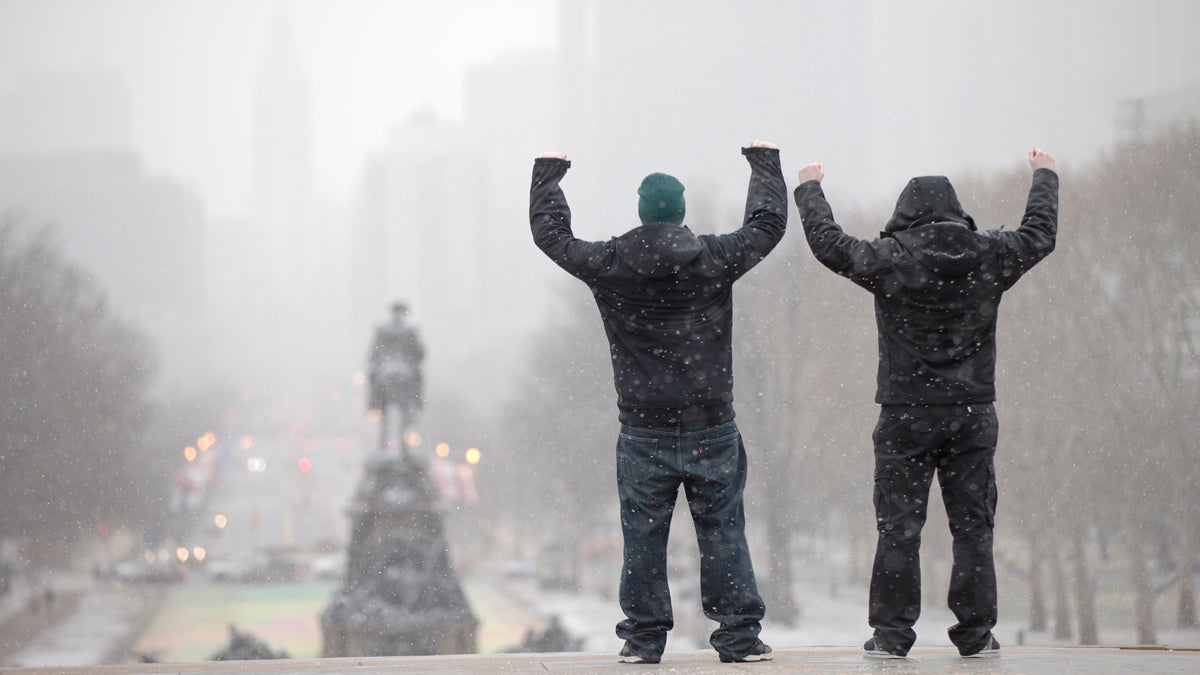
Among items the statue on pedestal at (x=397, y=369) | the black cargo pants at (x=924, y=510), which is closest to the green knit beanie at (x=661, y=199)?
the black cargo pants at (x=924, y=510)

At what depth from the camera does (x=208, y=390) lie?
2530 centimetres

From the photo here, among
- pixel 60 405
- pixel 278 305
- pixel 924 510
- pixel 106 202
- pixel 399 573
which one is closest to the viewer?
pixel 924 510

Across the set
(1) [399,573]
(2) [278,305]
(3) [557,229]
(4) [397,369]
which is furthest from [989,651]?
(2) [278,305]

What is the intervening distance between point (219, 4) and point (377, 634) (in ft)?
48.8

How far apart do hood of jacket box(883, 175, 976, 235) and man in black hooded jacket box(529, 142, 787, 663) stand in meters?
0.50

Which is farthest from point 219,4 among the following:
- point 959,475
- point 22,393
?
point 959,475

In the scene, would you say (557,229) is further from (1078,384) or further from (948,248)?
(1078,384)

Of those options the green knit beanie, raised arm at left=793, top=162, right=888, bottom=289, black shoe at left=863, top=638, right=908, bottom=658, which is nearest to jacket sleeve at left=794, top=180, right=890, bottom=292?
raised arm at left=793, top=162, right=888, bottom=289

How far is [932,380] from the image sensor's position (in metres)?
4.42

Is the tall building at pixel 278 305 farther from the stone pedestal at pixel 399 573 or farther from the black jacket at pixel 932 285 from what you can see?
the black jacket at pixel 932 285

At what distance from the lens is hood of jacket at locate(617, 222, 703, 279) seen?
4.31 m

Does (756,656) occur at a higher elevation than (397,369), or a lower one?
higher

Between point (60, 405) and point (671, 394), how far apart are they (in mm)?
14230

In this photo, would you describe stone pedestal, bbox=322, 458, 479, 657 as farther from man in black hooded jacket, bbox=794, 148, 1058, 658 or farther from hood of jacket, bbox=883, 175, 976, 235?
hood of jacket, bbox=883, 175, 976, 235
